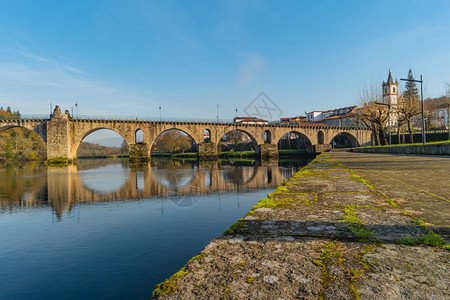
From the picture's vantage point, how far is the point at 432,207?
137 inches

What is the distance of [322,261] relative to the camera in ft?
6.62

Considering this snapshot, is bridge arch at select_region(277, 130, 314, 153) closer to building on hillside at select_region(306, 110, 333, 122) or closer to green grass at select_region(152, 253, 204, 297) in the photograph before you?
building on hillside at select_region(306, 110, 333, 122)

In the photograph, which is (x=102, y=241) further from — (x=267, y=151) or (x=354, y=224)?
(x=267, y=151)

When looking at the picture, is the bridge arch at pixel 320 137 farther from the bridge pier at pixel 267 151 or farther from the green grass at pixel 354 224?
the green grass at pixel 354 224

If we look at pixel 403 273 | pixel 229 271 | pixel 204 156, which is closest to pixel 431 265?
pixel 403 273

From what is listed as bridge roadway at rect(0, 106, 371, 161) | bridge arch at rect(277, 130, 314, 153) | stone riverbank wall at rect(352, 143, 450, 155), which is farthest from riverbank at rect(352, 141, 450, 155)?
bridge arch at rect(277, 130, 314, 153)

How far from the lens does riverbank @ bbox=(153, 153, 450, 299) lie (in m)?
1.67

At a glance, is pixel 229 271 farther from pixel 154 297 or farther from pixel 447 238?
pixel 447 238

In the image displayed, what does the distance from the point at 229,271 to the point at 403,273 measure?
47.3 inches

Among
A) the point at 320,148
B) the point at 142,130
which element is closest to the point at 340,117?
the point at 320,148

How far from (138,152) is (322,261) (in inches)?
2175

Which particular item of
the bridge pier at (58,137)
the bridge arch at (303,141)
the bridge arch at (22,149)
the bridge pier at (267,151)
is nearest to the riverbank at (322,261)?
the bridge pier at (58,137)

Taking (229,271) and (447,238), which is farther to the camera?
(447,238)

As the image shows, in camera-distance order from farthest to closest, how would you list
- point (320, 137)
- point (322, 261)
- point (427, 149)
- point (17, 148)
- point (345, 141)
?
point (345, 141) → point (320, 137) → point (17, 148) → point (427, 149) → point (322, 261)
